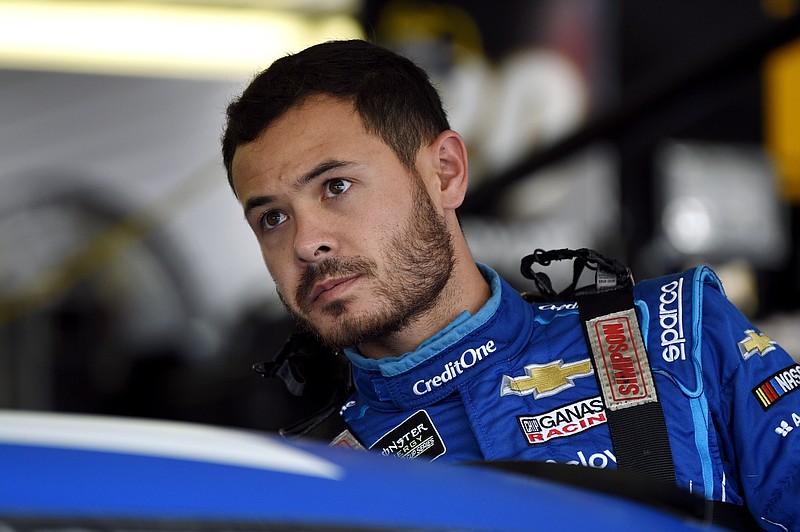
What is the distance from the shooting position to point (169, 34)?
279 inches

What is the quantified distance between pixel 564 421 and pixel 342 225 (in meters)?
0.37

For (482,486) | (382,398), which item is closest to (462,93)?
(382,398)

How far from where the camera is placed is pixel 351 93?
1463 millimetres

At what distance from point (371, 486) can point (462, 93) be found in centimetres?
501

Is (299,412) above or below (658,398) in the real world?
below

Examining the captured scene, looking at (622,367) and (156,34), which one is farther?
(156,34)

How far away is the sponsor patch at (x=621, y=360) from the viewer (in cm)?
126

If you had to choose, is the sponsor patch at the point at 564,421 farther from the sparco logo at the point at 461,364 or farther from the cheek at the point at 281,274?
the cheek at the point at 281,274

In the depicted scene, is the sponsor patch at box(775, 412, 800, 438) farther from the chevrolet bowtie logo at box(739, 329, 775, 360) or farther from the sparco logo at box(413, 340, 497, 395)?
the sparco logo at box(413, 340, 497, 395)

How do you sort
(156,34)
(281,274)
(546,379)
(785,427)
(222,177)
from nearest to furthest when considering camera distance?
(785,427), (546,379), (281,274), (156,34), (222,177)

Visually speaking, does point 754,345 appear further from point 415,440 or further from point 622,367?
point 415,440

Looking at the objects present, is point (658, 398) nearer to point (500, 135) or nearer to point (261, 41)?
point (500, 135)

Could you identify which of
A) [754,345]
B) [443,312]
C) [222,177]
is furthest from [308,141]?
[222,177]

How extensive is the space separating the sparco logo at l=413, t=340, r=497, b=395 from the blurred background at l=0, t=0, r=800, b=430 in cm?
191
